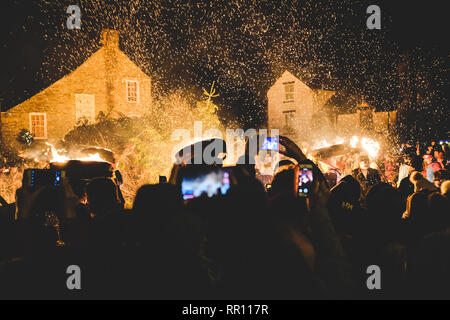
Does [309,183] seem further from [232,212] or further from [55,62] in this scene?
[55,62]

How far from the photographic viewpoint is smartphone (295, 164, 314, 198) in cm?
373

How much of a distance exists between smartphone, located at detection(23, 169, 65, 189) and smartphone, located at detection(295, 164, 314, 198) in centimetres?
340

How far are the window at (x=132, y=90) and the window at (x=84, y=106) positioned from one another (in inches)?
94.1

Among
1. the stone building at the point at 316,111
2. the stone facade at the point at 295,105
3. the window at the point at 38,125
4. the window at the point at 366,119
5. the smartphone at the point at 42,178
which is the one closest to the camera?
the smartphone at the point at 42,178

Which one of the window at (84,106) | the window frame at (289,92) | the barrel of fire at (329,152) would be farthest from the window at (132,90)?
the barrel of fire at (329,152)

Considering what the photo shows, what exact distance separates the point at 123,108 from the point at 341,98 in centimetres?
1910

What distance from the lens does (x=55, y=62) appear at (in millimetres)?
24500

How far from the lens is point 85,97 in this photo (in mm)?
23406

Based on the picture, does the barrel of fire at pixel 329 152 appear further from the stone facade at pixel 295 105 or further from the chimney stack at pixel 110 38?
the stone facade at pixel 295 105

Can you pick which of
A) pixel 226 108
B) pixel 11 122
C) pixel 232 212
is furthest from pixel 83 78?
pixel 232 212

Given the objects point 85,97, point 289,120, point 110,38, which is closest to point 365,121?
point 289,120

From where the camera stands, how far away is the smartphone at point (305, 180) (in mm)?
3727

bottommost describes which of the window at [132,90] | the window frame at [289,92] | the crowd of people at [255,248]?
the crowd of people at [255,248]
